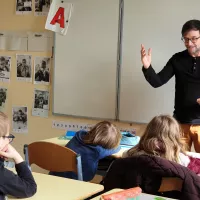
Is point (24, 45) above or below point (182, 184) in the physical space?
above

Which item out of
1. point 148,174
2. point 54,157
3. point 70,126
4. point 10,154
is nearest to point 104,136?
point 54,157

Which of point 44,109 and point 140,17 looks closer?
point 140,17

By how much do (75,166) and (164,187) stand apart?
0.63m

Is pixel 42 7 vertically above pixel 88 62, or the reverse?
pixel 42 7

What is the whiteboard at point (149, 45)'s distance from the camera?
3.40 metres

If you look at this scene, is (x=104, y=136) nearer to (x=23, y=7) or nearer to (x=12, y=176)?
(x=12, y=176)

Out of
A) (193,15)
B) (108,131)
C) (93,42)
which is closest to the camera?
(108,131)

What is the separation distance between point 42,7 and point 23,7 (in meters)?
0.26

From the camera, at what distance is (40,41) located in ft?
13.6

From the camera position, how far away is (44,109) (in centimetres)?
418

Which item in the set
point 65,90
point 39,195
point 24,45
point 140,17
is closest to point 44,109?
point 65,90

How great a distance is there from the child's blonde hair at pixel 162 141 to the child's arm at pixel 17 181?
0.68m

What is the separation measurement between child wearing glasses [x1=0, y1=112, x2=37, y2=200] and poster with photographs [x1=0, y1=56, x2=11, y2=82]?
108 inches

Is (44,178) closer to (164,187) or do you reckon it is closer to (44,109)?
(164,187)
